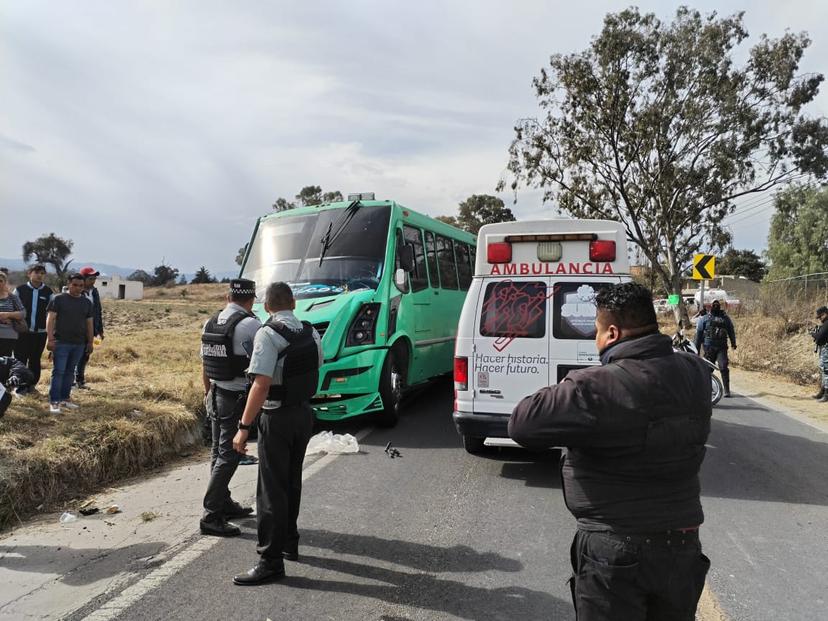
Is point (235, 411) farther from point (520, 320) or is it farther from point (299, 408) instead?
point (520, 320)

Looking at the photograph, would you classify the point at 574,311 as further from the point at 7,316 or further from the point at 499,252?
the point at 7,316

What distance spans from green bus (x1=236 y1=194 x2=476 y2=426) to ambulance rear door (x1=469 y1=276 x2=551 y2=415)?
1.98 meters

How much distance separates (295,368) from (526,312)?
290cm

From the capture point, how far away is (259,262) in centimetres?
870

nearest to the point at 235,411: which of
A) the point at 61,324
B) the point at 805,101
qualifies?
the point at 61,324

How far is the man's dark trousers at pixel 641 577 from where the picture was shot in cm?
200

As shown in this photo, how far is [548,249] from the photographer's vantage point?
6242mm

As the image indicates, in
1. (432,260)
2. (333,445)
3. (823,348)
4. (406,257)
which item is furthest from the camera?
(823,348)

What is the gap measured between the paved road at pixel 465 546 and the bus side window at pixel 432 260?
385cm

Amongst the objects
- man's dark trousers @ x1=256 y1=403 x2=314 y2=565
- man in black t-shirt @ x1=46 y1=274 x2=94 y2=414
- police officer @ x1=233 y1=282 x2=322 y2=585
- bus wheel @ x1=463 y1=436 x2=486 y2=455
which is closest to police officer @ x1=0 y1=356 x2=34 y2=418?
man in black t-shirt @ x1=46 y1=274 x2=94 y2=414

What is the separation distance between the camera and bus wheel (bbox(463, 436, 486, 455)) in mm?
6535

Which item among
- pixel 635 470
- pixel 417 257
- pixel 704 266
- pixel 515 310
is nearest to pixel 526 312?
pixel 515 310

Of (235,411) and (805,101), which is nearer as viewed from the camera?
(235,411)

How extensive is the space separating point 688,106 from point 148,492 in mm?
23600
